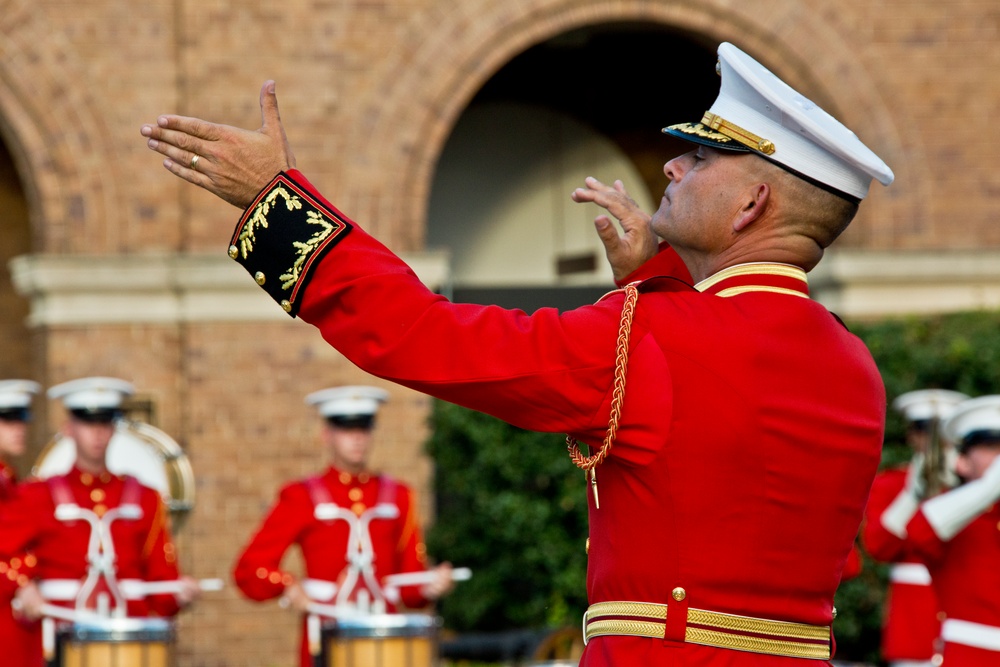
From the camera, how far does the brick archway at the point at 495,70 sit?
1103 cm

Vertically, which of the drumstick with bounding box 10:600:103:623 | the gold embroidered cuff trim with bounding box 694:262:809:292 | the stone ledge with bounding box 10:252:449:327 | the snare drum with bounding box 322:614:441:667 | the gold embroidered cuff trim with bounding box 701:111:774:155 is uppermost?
the stone ledge with bounding box 10:252:449:327

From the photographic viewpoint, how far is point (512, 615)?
423 inches

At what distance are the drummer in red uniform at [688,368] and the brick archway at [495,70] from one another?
8.48 meters

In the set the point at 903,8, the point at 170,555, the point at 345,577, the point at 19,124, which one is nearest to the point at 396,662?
the point at 345,577

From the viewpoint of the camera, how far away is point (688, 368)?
2.40 metres

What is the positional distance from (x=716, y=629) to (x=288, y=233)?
36.9 inches

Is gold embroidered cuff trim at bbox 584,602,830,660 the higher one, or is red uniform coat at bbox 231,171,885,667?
red uniform coat at bbox 231,171,885,667

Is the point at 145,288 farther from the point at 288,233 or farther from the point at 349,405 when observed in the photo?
the point at 288,233

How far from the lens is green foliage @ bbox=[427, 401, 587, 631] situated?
34.7 ft

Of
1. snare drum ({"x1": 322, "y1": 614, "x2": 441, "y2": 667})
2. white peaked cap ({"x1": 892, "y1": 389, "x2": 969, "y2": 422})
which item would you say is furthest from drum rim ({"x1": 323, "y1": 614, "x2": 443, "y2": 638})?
white peaked cap ({"x1": 892, "y1": 389, "x2": 969, "y2": 422})

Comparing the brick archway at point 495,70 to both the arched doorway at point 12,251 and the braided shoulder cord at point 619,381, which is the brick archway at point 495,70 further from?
the braided shoulder cord at point 619,381

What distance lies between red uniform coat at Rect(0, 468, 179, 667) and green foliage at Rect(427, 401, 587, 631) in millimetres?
3008

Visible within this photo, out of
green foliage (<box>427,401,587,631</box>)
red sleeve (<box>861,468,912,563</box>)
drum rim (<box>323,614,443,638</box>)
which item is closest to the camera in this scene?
drum rim (<box>323,614,443,638</box>)

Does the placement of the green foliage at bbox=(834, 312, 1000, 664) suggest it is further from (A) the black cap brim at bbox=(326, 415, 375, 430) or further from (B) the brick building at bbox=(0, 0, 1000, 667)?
(A) the black cap brim at bbox=(326, 415, 375, 430)
